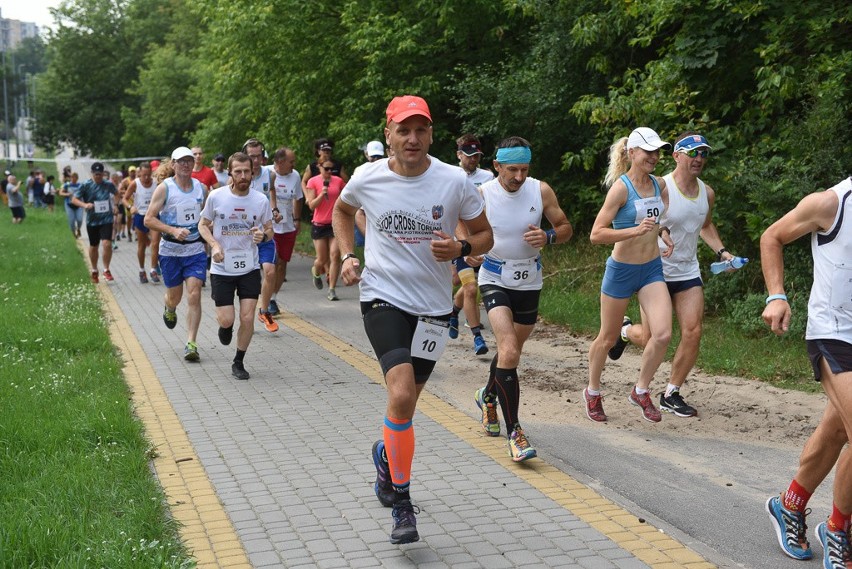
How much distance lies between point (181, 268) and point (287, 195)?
11.5ft

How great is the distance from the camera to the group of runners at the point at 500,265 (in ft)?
16.3

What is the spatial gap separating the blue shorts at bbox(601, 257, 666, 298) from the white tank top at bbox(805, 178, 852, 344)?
10.1 feet

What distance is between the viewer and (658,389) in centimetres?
920

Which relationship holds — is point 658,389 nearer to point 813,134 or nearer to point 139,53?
point 813,134

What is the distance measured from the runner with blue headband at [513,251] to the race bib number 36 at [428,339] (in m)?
1.68

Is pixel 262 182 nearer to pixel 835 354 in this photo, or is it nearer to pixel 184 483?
pixel 184 483

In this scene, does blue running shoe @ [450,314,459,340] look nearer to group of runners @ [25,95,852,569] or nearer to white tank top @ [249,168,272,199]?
group of runners @ [25,95,852,569]

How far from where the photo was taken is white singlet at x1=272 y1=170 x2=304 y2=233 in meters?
14.5

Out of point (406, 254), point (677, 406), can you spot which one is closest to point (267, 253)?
point (677, 406)

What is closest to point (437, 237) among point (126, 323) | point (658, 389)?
point (658, 389)

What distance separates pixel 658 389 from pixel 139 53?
6683 centimetres

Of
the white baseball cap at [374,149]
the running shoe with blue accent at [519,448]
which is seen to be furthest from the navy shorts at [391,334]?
the white baseball cap at [374,149]

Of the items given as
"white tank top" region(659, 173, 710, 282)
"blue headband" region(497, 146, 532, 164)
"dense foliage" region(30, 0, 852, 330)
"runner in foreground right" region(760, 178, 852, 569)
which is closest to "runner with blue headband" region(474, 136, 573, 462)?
"blue headband" region(497, 146, 532, 164)

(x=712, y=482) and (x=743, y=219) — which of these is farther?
(x=743, y=219)
